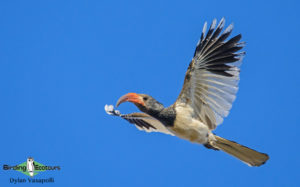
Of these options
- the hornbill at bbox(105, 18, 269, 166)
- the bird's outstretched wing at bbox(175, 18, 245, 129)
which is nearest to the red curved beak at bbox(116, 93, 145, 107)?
the hornbill at bbox(105, 18, 269, 166)

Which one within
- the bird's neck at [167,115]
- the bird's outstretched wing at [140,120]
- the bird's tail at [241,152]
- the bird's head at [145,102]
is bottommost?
the bird's tail at [241,152]

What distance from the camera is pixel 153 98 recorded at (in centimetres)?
655

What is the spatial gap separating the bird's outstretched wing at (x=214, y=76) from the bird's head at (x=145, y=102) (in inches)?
13.0

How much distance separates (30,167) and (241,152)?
4304 millimetres

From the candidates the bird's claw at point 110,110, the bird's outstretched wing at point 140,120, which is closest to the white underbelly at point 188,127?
the bird's outstretched wing at point 140,120

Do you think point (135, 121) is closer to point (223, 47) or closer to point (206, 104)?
point (206, 104)

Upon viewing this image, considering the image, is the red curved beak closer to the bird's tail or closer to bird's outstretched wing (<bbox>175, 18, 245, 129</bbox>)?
bird's outstretched wing (<bbox>175, 18, 245, 129</bbox>)

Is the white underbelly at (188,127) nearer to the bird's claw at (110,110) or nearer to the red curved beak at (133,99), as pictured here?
the red curved beak at (133,99)

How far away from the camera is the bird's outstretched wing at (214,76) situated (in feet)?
20.6

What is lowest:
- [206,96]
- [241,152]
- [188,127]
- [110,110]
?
[241,152]

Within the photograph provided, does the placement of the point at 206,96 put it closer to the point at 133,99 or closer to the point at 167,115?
the point at 167,115

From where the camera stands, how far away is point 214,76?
6367 millimetres

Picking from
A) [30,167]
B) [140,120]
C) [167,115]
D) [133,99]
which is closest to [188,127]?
[167,115]

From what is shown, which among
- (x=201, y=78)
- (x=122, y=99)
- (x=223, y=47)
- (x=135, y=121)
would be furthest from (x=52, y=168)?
(x=223, y=47)
